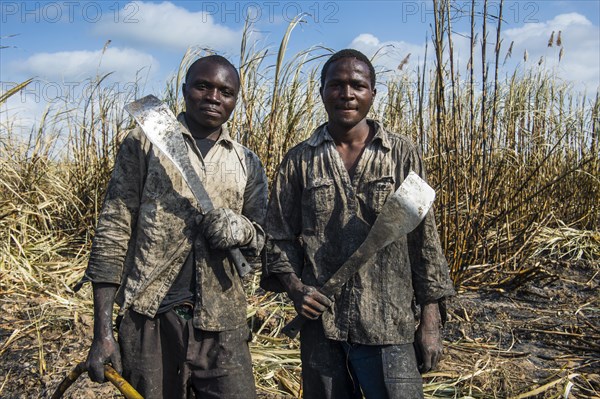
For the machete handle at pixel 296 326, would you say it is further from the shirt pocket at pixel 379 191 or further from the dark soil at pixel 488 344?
the dark soil at pixel 488 344

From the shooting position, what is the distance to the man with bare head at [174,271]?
6.16 ft

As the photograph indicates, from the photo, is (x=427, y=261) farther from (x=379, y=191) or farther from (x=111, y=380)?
(x=111, y=380)

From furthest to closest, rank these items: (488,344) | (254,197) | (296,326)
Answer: (488,344), (254,197), (296,326)

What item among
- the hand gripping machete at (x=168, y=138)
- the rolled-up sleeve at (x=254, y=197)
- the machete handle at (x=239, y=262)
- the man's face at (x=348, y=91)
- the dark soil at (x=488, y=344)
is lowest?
the dark soil at (x=488, y=344)

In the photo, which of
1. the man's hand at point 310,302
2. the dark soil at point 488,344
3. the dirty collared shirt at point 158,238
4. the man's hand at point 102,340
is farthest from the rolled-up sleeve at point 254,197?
the dark soil at point 488,344

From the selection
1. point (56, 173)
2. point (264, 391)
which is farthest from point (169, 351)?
point (56, 173)

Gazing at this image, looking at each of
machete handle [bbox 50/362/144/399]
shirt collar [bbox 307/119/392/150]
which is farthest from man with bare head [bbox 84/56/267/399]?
shirt collar [bbox 307/119/392/150]

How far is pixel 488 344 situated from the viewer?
327 centimetres

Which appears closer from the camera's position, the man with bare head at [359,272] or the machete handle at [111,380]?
the machete handle at [111,380]

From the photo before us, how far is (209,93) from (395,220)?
2.56 feet

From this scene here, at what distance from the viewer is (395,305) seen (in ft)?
5.77

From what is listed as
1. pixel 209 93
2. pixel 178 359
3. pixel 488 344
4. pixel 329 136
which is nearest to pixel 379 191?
pixel 329 136

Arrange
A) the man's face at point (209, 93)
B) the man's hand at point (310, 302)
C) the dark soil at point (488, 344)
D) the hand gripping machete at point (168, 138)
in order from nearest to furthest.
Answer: the man's hand at point (310, 302) < the hand gripping machete at point (168, 138) < the man's face at point (209, 93) < the dark soil at point (488, 344)

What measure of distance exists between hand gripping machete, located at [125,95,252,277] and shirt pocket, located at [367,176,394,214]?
48 cm
